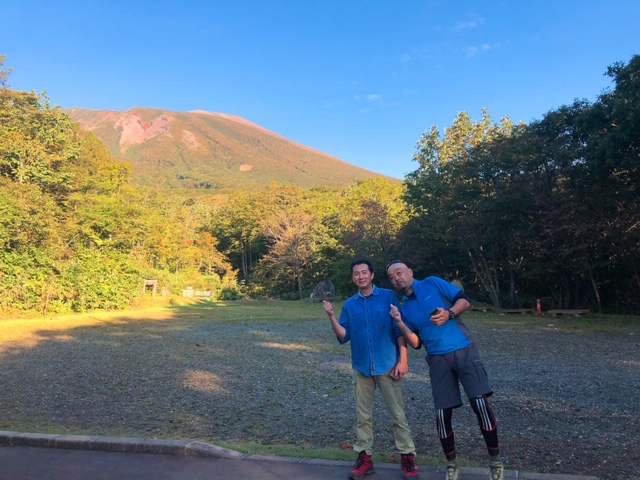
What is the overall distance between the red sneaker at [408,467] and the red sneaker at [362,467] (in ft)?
0.77

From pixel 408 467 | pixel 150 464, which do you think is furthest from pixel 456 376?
pixel 150 464

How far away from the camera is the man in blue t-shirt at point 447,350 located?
2.94m

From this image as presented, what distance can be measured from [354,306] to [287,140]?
164080mm

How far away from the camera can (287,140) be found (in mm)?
163125

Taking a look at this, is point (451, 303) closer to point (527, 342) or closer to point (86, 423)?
point (86, 423)

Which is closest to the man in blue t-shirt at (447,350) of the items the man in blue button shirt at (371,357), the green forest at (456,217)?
the man in blue button shirt at (371,357)

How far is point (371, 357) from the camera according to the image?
3211 millimetres

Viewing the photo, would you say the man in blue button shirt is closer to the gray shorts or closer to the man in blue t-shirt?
the man in blue t-shirt

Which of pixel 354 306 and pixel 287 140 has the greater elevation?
pixel 287 140

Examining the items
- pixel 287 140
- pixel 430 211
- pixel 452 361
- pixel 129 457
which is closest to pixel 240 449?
pixel 129 457

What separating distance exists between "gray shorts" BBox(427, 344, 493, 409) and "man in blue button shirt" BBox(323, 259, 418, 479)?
0.24 m

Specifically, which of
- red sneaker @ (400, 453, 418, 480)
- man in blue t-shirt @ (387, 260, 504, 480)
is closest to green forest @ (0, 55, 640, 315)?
man in blue t-shirt @ (387, 260, 504, 480)

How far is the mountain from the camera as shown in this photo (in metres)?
111

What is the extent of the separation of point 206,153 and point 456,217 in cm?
12286
